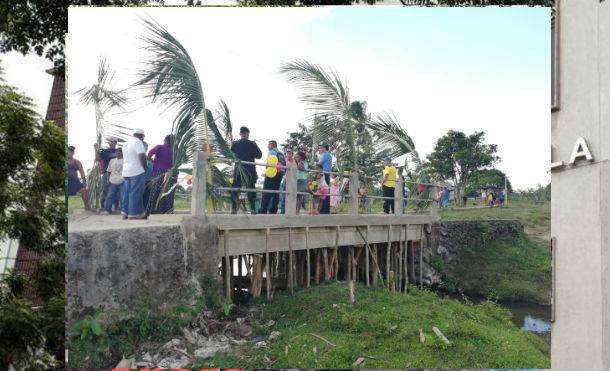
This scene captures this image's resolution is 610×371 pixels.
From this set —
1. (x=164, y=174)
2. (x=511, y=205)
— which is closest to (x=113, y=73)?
(x=164, y=174)

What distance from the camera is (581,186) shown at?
843 cm

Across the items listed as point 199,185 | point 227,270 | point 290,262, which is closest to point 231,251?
point 227,270

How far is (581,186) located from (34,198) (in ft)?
22.8

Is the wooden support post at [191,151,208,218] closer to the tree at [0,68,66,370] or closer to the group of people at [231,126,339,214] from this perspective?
the group of people at [231,126,339,214]

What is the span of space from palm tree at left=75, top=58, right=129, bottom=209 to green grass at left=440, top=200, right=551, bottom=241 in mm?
3633

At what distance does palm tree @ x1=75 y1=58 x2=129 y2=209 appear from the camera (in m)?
7.71

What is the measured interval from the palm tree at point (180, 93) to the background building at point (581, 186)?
361 cm

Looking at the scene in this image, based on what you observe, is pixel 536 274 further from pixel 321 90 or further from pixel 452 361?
pixel 321 90

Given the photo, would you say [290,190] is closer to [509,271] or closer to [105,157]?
[105,157]

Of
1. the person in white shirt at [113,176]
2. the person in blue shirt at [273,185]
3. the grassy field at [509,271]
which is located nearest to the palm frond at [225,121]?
the person in blue shirt at [273,185]

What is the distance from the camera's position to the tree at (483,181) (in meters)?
8.48

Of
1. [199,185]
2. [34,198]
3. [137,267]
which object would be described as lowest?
[137,267]

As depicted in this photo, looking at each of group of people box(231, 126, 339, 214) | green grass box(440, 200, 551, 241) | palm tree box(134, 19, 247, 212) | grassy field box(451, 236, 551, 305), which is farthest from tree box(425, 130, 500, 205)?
palm tree box(134, 19, 247, 212)

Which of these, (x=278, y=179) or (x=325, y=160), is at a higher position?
(x=325, y=160)
